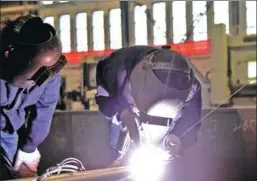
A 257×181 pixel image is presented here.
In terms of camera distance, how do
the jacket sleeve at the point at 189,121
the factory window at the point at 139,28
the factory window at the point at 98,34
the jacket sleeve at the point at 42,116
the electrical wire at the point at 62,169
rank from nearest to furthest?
the electrical wire at the point at 62,169 → the jacket sleeve at the point at 189,121 → the jacket sleeve at the point at 42,116 → the factory window at the point at 139,28 → the factory window at the point at 98,34

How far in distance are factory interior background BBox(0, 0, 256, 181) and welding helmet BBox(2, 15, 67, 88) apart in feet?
0.35

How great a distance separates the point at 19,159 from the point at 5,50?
0.34 m

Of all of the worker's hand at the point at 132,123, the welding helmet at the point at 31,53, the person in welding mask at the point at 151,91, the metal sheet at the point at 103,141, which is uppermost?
the welding helmet at the point at 31,53

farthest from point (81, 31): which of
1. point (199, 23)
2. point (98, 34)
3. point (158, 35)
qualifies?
point (199, 23)

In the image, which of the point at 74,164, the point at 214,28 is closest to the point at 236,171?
the point at 74,164

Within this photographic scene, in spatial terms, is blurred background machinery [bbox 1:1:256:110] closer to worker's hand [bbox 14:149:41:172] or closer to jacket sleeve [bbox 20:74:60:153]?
jacket sleeve [bbox 20:74:60:153]

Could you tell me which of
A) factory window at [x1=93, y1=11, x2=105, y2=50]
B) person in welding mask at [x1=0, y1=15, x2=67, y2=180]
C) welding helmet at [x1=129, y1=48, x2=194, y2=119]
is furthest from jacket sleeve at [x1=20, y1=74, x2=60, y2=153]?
factory window at [x1=93, y1=11, x2=105, y2=50]

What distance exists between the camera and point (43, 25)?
80 centimetres

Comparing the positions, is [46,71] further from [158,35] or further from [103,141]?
[158,35]

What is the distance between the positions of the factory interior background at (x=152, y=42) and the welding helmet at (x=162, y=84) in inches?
8.6

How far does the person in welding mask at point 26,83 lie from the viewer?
78cm

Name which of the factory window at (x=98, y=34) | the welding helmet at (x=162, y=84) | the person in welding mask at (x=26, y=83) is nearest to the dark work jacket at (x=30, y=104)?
the person in welding mask at (x=26, y=83)

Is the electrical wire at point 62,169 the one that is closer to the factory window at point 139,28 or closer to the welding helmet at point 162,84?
the welding helmet at point 162,84

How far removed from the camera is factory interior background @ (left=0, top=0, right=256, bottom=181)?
46.4 inches
